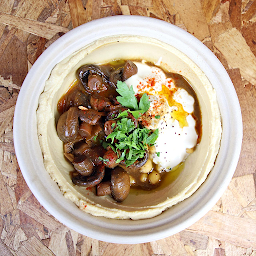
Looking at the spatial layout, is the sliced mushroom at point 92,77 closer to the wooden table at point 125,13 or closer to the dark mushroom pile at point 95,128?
the dark mushroom pile at point 95,128

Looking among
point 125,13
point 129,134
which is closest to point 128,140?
point 129,134

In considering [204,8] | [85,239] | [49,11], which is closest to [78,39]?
[49,11]

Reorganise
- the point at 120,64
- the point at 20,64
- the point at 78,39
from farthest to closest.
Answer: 1. the point at 120,64
2. the point at 20,64
3. the point at 78,39

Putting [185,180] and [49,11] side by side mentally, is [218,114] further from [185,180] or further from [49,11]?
[49,11]

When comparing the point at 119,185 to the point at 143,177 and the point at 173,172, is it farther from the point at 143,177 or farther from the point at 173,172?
the point at 173,172

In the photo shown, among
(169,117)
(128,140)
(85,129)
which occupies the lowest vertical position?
(85,129)

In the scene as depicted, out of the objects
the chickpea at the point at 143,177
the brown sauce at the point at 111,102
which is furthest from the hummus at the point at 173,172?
the chickpea at the point at 143,177
